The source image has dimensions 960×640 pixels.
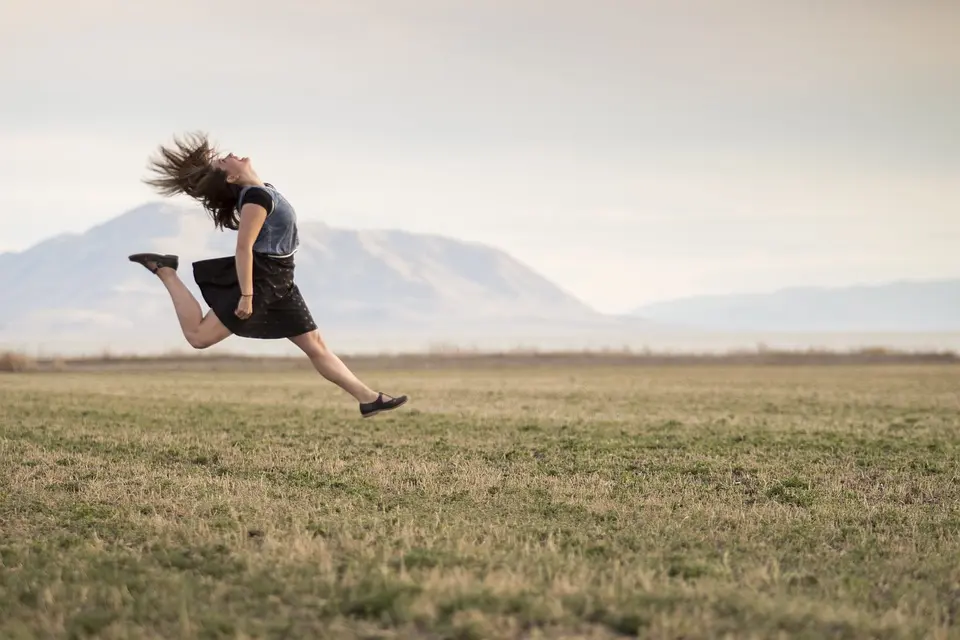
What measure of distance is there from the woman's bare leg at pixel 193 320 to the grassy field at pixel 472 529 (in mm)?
1512

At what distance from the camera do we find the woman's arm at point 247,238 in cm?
1048

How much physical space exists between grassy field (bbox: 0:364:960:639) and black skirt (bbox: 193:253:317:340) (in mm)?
1645

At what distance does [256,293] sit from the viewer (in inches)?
426

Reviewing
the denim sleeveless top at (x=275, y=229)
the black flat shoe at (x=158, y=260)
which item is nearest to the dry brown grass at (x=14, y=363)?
the black flat shoe at (x=158, y=260)

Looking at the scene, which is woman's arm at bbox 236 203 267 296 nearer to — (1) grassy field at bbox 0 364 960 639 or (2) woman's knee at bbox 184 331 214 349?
(2) woman's knee at bbox 184 331 214 349

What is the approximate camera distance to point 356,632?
18.7 feet

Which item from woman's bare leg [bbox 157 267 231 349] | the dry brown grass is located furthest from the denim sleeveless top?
the dry brown grass

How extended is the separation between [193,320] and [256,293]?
0.71m

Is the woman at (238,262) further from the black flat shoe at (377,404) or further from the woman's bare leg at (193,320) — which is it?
the black flat shoe at (377,404)

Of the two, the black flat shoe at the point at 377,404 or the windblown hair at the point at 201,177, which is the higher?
the windblown hair at the point at 201,177

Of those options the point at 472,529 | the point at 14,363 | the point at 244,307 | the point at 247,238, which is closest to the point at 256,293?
the point at 244,307

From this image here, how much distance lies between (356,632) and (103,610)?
5.31 ft

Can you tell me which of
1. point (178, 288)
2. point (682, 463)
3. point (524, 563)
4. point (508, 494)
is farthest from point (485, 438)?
point (524, 563)

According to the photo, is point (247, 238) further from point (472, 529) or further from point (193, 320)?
point (472, 529)
